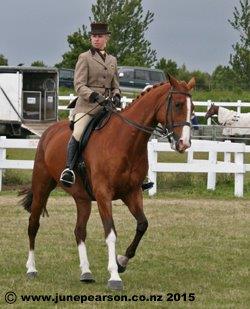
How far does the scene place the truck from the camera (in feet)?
97.2

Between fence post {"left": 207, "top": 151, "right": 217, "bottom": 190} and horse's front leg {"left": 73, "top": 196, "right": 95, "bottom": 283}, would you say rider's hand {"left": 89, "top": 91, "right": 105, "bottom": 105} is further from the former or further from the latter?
fence post {"left": 207, "top": 151, "right": 217, "bottom": 190}

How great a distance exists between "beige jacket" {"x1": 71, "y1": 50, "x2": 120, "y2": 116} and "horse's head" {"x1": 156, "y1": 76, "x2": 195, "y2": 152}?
1058 millimetres

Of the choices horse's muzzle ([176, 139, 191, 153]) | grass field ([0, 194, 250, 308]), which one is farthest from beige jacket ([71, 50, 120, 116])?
grass field ([0, 194, 250, 308])

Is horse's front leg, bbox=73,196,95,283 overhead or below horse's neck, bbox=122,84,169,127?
below

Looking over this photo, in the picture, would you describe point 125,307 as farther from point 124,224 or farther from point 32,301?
point 124,224

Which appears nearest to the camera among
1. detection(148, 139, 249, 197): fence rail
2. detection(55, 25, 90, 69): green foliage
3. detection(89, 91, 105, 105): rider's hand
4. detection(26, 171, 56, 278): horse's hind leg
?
detection(89, 91, 105, 105): rider's hand

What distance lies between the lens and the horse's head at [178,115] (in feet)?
31.8

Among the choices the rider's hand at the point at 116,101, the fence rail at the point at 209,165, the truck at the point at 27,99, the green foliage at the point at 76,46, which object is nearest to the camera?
the rider's hand at the point at 116,101

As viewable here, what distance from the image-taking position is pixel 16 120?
97.3ft

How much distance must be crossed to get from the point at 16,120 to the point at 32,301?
20.8 meters

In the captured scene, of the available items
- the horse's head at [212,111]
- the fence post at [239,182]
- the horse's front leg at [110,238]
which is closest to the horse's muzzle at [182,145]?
the horse's front leg at [110,238]

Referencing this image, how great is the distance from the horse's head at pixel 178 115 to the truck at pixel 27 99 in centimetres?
1893

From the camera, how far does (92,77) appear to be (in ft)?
35.6

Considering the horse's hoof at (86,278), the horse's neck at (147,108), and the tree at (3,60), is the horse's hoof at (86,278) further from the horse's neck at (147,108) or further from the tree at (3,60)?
the tree at (3,60)
